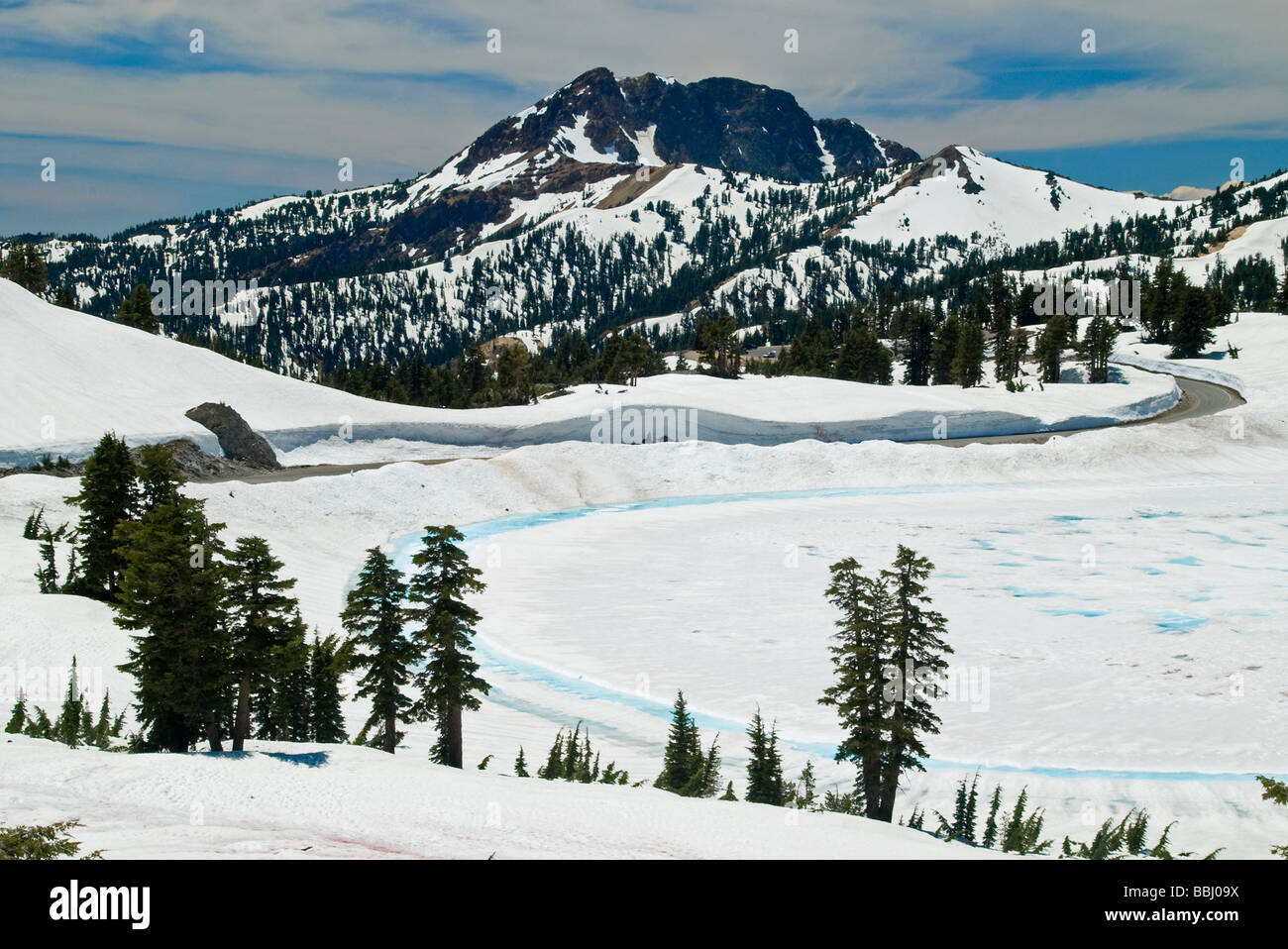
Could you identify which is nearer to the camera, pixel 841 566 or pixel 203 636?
pixel 203 636

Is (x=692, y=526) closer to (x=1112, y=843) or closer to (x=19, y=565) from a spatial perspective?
(x=19, y=565)

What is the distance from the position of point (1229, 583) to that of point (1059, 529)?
1209 cm

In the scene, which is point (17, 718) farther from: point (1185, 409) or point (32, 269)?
point (1185, 409)

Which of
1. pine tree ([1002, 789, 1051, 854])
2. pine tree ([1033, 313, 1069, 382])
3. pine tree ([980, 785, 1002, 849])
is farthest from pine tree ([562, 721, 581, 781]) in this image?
pine tree ([1033, 313, 1069, 382])

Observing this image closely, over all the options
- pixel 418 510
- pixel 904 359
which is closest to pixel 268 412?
pixel 418 510

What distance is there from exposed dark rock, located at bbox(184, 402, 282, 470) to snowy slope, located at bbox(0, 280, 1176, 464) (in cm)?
101

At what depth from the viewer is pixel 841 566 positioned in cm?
2067

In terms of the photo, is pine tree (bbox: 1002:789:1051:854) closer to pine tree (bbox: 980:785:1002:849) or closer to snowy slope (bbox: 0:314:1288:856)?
pine tree (bbox: 980:785:1002:849)

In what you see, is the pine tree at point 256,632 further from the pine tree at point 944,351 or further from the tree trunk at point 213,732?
the pine tree at point 944,351

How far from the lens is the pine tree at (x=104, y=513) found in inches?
1184

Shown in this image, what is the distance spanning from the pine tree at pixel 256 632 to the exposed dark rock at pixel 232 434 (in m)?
42.0

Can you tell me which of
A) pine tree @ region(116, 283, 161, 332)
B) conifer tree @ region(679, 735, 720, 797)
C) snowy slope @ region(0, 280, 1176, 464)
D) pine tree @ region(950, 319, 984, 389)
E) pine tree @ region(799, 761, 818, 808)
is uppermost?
pine tree @ region(116, 283, 161, 332)

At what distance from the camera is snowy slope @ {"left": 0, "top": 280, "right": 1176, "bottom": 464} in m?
58.3

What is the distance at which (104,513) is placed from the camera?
31.0 meters
